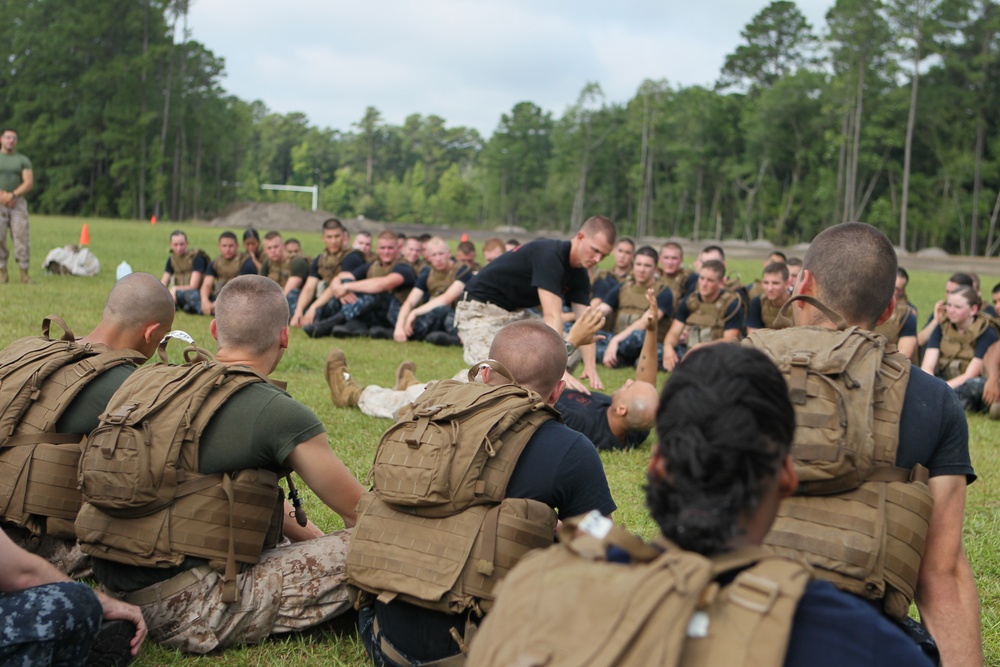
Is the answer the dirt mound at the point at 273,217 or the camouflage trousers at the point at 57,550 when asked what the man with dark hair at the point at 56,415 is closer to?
the camouflage trousers at the point at 57,550

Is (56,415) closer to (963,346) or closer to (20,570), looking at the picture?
(20,570)

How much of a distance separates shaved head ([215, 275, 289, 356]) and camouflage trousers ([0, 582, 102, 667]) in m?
1.36

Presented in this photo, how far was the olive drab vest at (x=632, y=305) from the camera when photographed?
13547mm

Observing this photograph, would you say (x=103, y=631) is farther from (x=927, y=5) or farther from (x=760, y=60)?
(x=760, y=60)

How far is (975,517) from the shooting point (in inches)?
267

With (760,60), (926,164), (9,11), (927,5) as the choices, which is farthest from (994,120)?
(9,11)

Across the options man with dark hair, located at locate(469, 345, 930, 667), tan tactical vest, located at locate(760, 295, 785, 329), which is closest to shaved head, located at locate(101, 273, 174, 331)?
man with dark hair, located at locate(469, 345, 930, 667)

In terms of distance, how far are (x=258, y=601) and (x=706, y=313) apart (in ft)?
31.2

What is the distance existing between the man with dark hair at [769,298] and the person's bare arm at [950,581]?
27.1ft

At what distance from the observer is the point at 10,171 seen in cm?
1542

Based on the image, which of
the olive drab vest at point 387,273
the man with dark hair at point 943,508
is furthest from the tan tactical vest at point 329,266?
the man with dark hair at point 943,508

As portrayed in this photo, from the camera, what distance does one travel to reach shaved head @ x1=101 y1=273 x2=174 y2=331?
479cm

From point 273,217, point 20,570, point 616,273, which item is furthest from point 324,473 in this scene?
point 273,217

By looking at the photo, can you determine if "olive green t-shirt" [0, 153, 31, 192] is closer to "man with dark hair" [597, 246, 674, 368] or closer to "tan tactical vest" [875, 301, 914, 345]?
"man with dark hair" [597, 246, 674, 368]
